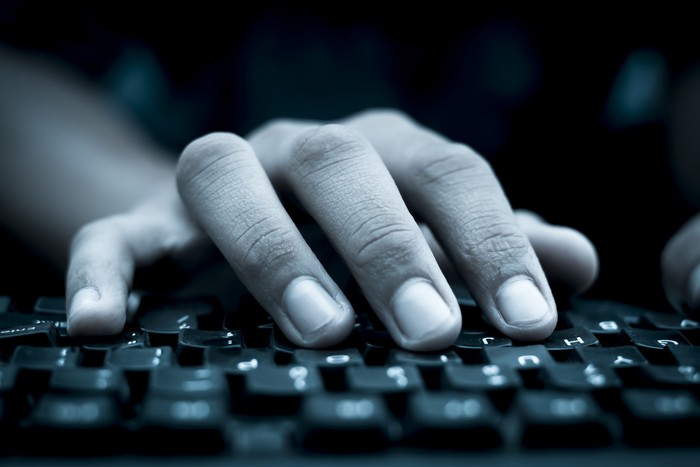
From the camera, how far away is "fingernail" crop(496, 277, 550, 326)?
479mm

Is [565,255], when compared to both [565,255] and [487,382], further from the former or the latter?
[487,382]

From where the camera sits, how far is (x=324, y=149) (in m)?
0.57

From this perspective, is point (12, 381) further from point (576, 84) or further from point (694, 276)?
point (576, 84)

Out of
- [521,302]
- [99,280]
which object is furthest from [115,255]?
[521,302]

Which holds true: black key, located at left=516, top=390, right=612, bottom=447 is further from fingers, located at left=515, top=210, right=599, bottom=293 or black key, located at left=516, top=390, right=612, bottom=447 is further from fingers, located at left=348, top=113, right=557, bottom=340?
fingers, located at left=515, top=210, right=599, bottom=293

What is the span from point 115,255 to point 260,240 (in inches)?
6.0

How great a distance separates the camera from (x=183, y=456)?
0.31 meters

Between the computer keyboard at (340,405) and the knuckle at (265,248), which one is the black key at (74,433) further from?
the knuckle at (265,248)

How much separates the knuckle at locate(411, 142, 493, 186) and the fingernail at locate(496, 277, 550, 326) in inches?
5.0

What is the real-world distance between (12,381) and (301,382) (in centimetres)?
16

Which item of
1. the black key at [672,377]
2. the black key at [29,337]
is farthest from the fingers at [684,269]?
the black key at [29,337]

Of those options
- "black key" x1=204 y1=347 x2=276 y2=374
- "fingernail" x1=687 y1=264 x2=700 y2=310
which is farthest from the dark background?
"black key" x1=204 y1=347 x2=276 y2=374

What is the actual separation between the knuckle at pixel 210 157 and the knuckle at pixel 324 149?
5 cm

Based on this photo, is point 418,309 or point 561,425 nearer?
point 561,425
